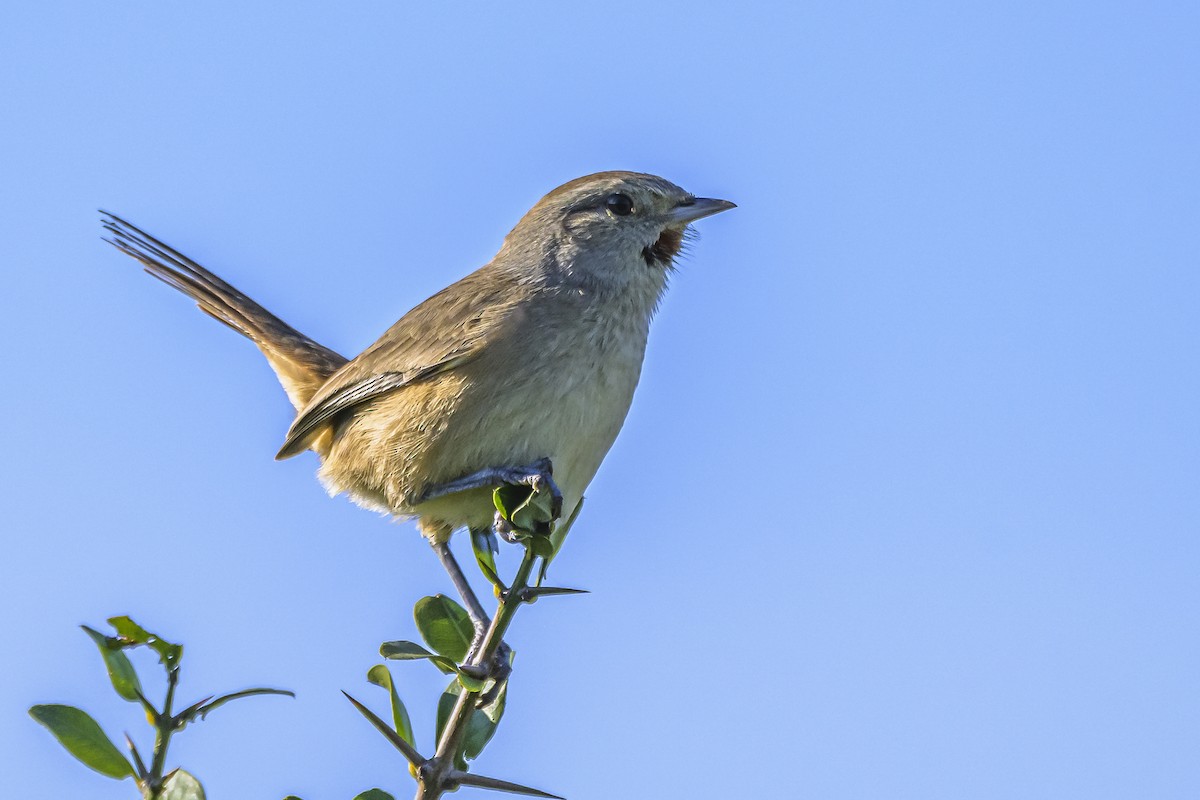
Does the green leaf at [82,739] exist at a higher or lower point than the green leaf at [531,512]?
lower

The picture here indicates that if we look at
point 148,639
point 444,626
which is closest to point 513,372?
point 444,626

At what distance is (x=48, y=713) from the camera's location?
2.21m

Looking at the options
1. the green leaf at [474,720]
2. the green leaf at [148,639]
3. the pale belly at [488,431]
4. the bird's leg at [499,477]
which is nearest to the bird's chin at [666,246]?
the pale belly at [488,431]

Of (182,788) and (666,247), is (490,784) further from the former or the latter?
(666,247)

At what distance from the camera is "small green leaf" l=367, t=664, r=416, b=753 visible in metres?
2.64

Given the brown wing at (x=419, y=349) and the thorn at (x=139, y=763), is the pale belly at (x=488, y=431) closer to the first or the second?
the brown wing at (x=419, y=349)

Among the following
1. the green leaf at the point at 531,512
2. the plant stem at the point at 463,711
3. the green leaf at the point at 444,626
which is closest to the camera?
the plant stem at the point at 463,711

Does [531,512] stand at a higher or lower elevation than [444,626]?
higher

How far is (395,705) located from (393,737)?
0.80 ft

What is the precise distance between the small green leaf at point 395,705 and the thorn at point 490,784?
136mm

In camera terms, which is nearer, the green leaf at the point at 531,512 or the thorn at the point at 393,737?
the thorn at the point at 393,737

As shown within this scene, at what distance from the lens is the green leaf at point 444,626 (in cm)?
315

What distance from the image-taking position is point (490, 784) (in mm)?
2418

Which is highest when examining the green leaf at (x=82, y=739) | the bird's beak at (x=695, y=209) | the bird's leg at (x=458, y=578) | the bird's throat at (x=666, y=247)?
the bird's beak at (x=695, y=209)
